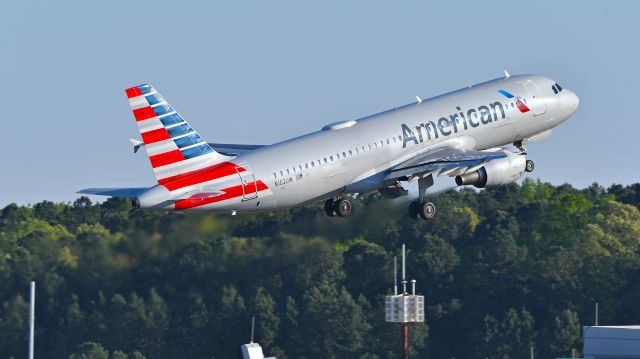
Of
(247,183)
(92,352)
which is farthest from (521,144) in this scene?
(92,352)

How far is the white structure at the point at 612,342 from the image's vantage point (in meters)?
121

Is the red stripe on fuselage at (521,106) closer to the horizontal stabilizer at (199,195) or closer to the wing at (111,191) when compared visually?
the horizontal stabilizer at (199,195)

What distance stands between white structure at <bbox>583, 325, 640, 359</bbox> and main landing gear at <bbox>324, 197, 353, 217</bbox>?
72.8ft

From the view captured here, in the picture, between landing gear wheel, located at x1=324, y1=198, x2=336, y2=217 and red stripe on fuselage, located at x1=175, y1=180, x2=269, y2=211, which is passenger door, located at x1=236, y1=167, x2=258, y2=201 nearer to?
red stripe on fuselage, located at x1=175, y1=180, x2=269, y2=211

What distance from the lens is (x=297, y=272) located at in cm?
13900

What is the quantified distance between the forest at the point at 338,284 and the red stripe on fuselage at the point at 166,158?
23717 mm

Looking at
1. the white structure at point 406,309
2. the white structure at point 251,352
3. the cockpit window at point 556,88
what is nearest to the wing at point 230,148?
the white structure at point 251,352

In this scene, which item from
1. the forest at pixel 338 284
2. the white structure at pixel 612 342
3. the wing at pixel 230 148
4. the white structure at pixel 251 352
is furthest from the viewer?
the forest at pixel 338 284

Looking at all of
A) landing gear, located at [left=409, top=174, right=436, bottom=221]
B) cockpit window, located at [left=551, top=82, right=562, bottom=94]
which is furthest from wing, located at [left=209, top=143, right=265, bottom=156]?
cockpit window, located at [left=551, top=82, right=562, bottom=94]

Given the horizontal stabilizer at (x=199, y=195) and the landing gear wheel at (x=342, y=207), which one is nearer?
the horizontal stabilizer at (x=199, y=195)

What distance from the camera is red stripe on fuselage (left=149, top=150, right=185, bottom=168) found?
97.5m

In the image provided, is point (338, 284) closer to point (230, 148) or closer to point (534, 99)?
point (230, 148)

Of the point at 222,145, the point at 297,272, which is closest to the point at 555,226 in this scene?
the point at 297,272

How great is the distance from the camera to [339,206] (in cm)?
10812
